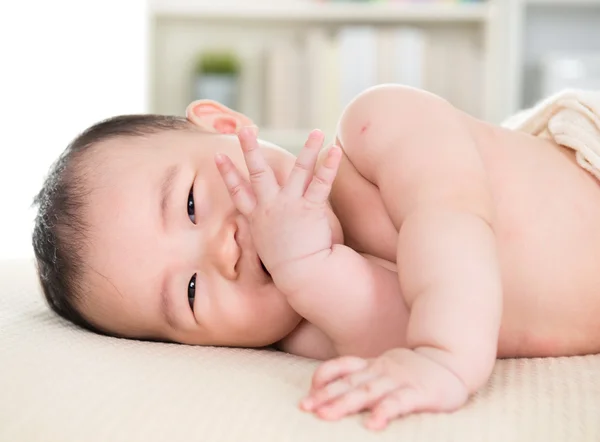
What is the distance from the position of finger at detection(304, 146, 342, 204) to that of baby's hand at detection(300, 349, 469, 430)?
189 millimetres

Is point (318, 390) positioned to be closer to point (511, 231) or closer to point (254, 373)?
point (254, 373)

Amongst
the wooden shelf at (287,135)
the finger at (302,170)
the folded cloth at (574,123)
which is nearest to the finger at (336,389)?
the finger at (302,170)

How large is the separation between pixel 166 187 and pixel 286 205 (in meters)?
0.20

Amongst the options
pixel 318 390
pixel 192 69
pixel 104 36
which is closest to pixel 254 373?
pixel 318 390

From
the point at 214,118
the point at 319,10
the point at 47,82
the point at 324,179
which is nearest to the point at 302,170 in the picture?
the point at 324,179

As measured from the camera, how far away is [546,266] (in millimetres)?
915

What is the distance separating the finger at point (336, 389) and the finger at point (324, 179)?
203mm

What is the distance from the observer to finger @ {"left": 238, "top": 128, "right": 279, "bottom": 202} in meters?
0.79

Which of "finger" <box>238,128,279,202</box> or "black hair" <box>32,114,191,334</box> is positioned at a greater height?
"finger" <box>238,128,279,202</box>

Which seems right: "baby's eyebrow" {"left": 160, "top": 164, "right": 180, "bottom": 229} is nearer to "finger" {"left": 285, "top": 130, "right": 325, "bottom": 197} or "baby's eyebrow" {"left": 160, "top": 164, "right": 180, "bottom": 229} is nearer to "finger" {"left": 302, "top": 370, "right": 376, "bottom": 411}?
"finger" {"left": 285, "top": 130, "right": 325, "bottom": 197}

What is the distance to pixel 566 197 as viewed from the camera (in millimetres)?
948

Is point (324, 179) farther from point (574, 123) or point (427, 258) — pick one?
point (574, 123)

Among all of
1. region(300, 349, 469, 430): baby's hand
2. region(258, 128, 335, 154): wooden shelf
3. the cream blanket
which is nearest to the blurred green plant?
region(258, 128, 335, 154): wooden shelf

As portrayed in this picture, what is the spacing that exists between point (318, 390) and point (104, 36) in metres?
2.22
